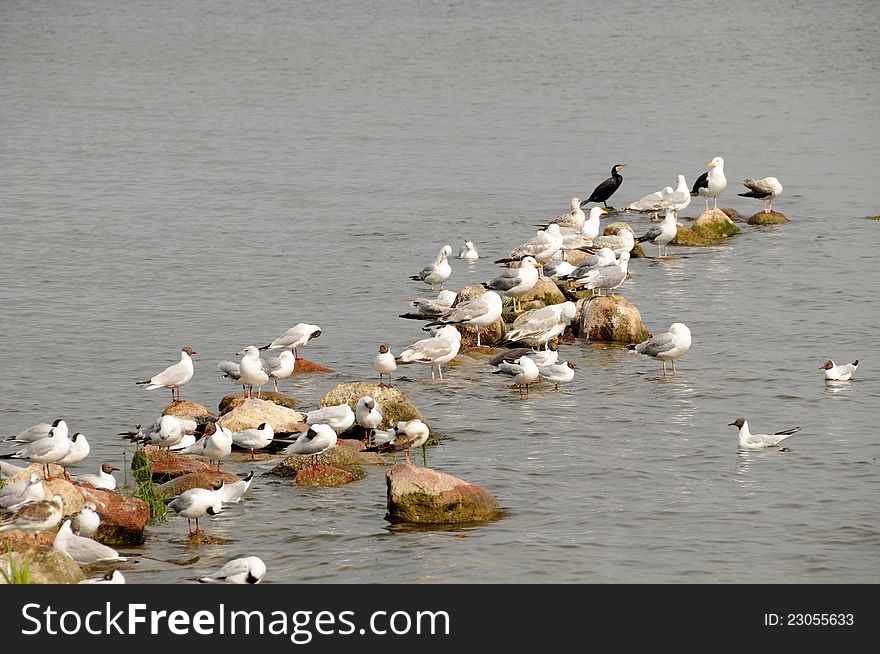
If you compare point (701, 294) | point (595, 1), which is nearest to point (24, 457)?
A: point (701, 294)

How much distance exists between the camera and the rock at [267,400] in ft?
57.6

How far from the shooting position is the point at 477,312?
20.7 meters

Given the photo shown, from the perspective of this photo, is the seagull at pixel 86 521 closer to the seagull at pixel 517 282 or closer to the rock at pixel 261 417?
the rock at pixel 261 417

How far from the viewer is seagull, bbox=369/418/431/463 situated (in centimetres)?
1552

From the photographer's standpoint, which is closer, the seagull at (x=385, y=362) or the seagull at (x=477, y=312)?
the seagull at (x=385, y=362)

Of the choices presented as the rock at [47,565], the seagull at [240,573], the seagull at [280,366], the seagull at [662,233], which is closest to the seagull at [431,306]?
the seagull at [280,366]

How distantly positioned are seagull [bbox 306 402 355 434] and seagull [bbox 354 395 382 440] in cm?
23

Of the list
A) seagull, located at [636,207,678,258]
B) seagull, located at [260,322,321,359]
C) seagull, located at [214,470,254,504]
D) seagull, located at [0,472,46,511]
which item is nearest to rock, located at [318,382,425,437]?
seagull, located at [214,470,254,504]

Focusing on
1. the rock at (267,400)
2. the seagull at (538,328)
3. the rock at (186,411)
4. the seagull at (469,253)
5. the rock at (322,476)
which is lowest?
→ the rock at (322,476)

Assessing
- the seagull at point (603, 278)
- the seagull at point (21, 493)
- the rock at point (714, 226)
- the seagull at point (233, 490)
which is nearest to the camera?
the seagull at point (21, 493)

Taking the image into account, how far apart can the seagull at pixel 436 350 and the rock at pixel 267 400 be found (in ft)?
5.85

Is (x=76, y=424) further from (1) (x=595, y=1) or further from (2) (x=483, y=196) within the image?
(1) (x=595, y=1)

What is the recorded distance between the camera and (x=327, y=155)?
1617 inches

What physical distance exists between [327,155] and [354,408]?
82.2ft
